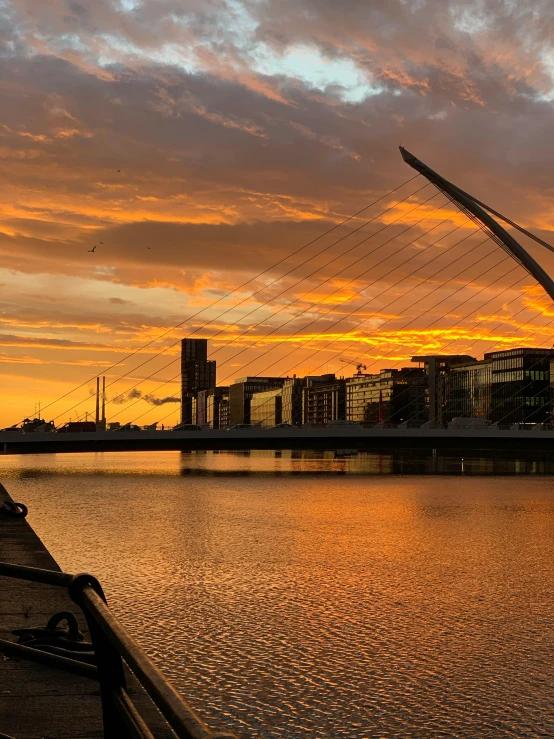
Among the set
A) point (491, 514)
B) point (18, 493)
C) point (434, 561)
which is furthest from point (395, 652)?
point (18, 493)

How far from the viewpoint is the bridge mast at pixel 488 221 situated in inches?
2377

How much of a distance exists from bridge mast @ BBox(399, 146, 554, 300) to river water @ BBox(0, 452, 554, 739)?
3235 centimetres

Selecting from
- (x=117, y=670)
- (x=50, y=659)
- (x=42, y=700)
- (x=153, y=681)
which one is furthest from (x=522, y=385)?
(x=153, y=681)

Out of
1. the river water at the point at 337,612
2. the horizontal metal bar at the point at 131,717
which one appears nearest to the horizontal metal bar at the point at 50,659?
the river water at the point at 337,612

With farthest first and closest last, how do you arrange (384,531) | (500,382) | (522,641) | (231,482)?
(500,382)
(231,482)
(384,531)
(522,641)

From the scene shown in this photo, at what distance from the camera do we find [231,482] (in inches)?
2098

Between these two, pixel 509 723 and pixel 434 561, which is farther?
pixel 434 561

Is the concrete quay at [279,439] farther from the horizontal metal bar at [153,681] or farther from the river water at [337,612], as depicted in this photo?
the horizontal metal bar at [153,681]

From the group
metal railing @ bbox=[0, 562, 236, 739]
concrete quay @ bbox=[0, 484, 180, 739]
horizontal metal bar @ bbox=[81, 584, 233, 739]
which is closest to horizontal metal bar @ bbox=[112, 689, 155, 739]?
metal railing @ bbox=[0, 562, 236, 739]

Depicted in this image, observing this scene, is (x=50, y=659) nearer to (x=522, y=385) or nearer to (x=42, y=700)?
(x=42, y=700)

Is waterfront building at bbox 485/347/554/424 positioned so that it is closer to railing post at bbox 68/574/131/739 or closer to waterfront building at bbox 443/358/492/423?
waterfront building at bbox 443/358/492/423

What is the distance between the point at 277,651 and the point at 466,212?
56.9 metres

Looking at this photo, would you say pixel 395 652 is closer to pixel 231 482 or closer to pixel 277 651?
pixel 277 651

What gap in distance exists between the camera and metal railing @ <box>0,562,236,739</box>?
2674mm
